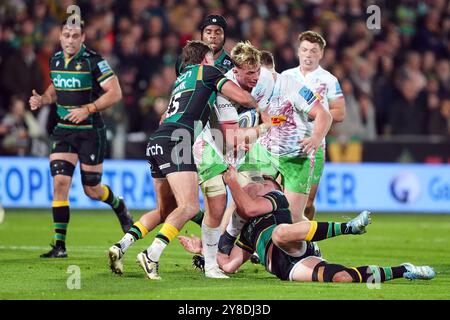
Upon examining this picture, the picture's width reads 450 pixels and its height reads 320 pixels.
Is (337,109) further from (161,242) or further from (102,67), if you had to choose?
(161,242)

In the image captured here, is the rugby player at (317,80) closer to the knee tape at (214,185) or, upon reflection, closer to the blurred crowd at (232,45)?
the knee tape at (214,185)

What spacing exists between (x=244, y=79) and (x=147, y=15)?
442 inches

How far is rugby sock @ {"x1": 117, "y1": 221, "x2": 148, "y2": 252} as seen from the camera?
33.0ft

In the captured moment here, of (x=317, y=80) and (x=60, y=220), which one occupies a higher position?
(x=317, y=80)

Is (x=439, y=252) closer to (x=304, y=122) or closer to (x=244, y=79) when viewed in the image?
(x=304, y=122)

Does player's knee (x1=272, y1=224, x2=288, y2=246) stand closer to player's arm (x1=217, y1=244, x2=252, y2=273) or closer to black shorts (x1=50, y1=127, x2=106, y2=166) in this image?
player's arm (x1=217, y1=244, x2=252, y2=273)

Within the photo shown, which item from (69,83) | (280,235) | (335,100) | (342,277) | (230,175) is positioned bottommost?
(342,277)

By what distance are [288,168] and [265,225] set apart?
2.06 metres

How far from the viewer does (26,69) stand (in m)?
19.3

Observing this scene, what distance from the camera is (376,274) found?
9.53 metres

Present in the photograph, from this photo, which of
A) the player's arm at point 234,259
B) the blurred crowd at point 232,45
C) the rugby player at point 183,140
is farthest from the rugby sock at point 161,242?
the blurred crowd at point 232,45

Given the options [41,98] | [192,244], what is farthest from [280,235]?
[41,98]
